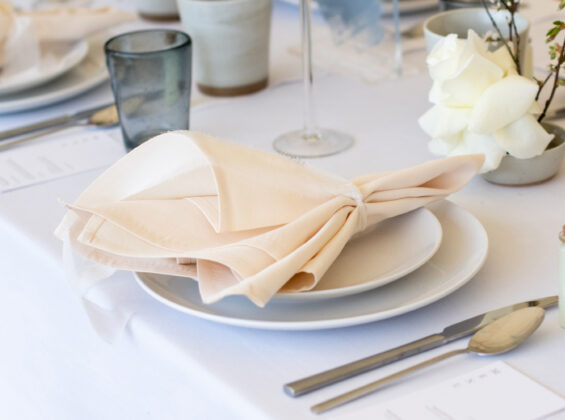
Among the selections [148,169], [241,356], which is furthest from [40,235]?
[241,356]

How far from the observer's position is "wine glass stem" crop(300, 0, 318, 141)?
3.02 feet

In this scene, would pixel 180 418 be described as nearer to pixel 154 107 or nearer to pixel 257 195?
pixel 257 195

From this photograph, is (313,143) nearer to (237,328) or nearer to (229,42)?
(229,42)

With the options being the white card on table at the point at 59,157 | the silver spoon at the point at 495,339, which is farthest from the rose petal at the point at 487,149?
the white card on table at the point at 59,157

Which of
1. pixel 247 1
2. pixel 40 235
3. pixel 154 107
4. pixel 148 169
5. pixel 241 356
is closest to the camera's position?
pixel 241 356

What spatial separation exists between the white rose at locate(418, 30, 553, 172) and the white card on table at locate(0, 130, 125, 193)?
0.39 metres

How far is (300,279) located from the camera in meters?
0.56

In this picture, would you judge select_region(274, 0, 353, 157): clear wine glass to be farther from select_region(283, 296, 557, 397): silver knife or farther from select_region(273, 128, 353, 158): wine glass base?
select_region(283, 296, 557, 397): silver knife

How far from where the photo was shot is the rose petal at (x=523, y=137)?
0.73 metres

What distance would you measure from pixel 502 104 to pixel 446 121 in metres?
0.05

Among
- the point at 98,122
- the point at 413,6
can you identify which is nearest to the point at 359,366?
the point at 98,122

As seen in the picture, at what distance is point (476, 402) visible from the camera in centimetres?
47

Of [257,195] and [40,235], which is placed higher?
[257,195]

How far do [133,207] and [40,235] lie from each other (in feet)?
0.59
